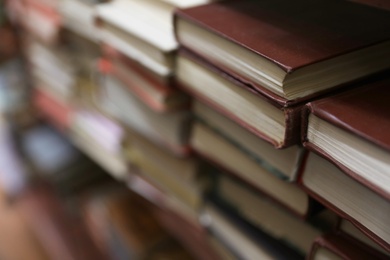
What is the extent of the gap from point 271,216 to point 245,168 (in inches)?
3.2

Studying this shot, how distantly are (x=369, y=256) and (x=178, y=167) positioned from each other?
36cm

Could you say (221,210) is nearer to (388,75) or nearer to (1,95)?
(388,75)

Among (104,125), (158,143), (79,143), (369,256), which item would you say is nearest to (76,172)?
(79,143)

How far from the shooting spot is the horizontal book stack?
15.9 inches

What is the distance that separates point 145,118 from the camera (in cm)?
73

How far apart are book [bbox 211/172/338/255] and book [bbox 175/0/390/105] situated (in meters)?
0.17

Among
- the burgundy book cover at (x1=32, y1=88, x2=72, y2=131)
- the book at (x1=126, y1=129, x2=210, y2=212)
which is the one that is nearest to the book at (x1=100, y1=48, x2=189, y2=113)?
the book at (x1=126, y1=129, x2=210, y2=212)

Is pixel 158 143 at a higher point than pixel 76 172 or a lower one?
higher

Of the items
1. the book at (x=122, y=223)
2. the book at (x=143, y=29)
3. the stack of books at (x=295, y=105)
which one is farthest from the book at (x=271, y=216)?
the book at (x=122, y=223)

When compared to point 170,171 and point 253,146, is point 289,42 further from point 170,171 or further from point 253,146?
point 170,171

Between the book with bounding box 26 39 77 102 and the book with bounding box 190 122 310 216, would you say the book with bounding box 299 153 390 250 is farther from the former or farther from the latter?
the book with bounding box 26 39 77 102

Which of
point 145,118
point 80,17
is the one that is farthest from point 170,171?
point 80,17

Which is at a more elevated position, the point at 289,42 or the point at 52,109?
the point at 289,42

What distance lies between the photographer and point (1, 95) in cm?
133
